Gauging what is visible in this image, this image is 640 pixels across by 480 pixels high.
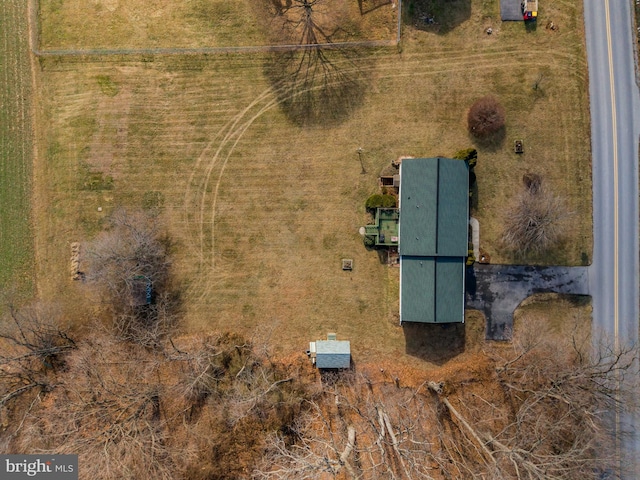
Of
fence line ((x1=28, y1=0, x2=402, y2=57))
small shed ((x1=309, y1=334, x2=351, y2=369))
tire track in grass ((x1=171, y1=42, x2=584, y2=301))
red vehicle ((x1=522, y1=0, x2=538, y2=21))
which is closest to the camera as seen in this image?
small shed ((x1=309, y1=334, x2=351, y2=369))

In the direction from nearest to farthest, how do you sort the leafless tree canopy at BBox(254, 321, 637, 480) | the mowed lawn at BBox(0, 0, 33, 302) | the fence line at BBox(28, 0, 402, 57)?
the leafless tree canopy at BBox(254, 321, 637, 480), the fence line at BBox(28, 0, 402, 57), the mowed lawn at BBox(0, 0, 33, 302)

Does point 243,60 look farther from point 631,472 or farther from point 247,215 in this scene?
point 631,472

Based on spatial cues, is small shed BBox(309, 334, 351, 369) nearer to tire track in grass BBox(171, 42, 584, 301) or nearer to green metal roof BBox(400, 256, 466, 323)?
green metal roof BBox(400, 256, 466, 323)

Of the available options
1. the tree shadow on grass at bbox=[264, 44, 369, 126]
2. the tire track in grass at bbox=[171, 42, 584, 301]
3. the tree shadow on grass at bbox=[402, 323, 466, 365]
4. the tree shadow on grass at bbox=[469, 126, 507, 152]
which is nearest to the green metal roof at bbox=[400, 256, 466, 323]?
the tree shadow on grass at bbox=[402, 323, 466, 365]

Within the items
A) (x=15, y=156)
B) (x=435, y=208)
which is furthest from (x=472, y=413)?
(x=15, y=156)

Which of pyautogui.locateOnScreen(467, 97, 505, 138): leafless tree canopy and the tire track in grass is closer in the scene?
pyautogui.locateOnScreen(467, 97, 505, 138): leafless tree canopy

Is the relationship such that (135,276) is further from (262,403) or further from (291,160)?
(291,160)

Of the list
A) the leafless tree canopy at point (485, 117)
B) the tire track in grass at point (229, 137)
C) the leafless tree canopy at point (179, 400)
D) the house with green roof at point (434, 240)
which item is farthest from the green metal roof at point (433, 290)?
the tire track in grass at point (229, 137)
